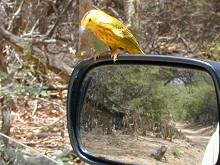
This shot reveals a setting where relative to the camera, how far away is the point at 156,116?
1.76 m

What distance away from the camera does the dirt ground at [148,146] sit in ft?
5.12

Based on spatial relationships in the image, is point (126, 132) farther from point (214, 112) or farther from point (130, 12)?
point (130, 12)

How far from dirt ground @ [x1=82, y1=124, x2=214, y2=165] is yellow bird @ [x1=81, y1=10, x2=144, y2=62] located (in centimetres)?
54

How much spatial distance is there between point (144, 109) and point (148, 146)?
0.13 m

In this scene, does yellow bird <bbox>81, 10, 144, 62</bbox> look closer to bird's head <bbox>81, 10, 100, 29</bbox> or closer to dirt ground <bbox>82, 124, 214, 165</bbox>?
bird's head <bbox>81, 10, 100, 29</bbox>

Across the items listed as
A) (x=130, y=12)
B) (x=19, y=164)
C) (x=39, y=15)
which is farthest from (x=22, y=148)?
(x=39, y=15)

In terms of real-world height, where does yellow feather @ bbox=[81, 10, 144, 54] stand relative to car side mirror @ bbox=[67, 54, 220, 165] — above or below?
above

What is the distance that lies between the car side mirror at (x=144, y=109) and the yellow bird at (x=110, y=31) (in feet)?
0.97

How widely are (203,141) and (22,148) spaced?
1.98m

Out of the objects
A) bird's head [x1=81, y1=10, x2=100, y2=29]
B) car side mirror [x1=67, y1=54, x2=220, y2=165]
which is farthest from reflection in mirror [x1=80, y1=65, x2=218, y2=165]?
bird's head [x1=81, y1=10, x2=100, y2=29]

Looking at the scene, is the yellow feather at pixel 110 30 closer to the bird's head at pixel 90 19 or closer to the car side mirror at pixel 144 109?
the bird's head at pixel 90 19

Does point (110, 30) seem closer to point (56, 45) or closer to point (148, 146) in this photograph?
point (148, 146)

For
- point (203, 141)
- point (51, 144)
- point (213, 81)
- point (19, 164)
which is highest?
point (213, 81)

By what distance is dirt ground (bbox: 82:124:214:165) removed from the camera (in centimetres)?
156
